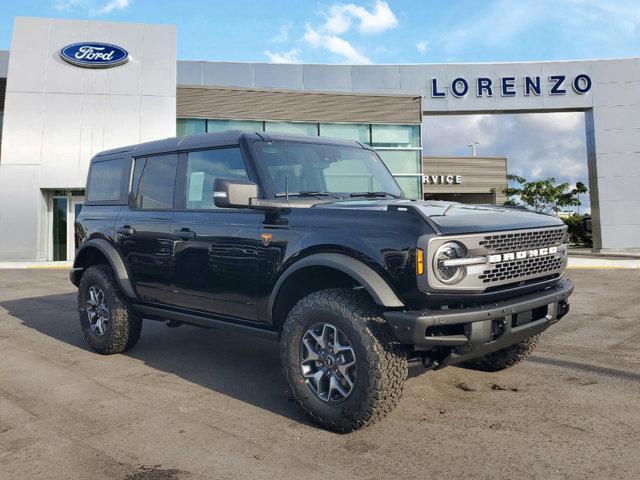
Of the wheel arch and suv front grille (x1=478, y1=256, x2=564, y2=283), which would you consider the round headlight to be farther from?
the wheel arch

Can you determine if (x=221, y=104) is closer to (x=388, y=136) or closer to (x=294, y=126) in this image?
(x=294, y=126)

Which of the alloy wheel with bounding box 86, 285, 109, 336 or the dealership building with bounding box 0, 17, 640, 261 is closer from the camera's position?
the alloy wheel with bounding box 86, 285, 109, 336

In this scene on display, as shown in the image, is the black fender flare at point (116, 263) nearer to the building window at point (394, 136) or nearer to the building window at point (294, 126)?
the building window at point (294, 126)

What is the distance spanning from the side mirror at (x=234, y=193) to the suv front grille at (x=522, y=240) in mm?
1543

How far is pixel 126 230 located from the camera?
4809 mm

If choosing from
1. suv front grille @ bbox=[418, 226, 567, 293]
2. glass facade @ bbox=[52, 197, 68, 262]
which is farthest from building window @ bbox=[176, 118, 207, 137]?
suv front grille @ bbox=[418, 226, 567, 293]

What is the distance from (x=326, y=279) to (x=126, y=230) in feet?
7.57

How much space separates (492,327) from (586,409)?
1110 millimetres

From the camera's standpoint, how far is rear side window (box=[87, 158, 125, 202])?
203 inches

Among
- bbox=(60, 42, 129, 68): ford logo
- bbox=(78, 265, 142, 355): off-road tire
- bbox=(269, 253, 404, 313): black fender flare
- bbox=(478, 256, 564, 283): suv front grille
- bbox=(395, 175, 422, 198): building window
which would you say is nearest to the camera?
bbox=(269, 253, 404, 313): black fender flare

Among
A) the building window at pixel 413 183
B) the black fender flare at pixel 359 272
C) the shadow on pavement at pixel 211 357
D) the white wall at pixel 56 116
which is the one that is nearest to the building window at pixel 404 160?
the building window at pixel 413 183

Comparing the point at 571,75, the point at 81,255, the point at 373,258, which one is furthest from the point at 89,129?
the point at 571,75

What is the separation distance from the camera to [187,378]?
4375 millimetres

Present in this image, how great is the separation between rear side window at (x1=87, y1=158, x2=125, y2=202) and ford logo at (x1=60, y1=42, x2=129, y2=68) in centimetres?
1459
